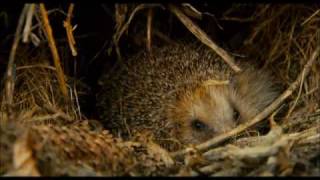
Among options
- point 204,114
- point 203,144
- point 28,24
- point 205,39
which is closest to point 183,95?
point 204,114

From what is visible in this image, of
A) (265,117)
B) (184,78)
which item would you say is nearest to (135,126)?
(184,78)

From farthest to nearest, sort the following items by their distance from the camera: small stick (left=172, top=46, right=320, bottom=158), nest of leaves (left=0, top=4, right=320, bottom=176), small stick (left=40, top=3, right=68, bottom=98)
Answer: small stick (left=40, top=3, right=68, bottom=98) → small stick (left=172, top=46, right=320, bottom=158) → nest of leaves (left=0, top=4, right=320, bottom=176)

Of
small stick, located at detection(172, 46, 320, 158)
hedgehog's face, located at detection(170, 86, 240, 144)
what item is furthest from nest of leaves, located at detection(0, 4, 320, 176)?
hedgehog's face, located at detection(170, 86, 240, 144)

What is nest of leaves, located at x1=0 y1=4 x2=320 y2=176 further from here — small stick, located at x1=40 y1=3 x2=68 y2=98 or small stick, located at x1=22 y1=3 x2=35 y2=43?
small stick, located at x1=22 y1=3 x2=35 y2=43

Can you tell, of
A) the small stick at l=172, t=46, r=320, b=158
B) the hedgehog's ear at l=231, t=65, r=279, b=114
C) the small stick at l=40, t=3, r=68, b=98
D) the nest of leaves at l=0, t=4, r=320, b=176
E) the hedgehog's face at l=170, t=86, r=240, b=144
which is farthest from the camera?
the hedgehog's ear at l=231, t=65, r=279, b=114

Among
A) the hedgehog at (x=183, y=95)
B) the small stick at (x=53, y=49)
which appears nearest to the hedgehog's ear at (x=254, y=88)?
the hedgehog at (x=183, y=95)

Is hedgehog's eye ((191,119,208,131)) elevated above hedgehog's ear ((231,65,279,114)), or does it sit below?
below

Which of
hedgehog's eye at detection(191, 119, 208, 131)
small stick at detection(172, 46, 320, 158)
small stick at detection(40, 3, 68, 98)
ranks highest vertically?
small stick at detection(40, 3, 68, 98)
